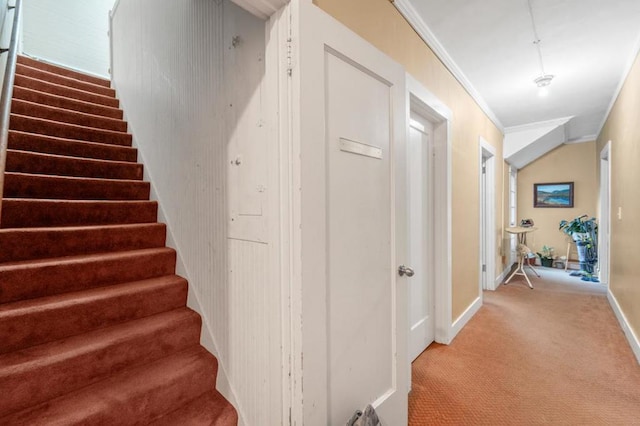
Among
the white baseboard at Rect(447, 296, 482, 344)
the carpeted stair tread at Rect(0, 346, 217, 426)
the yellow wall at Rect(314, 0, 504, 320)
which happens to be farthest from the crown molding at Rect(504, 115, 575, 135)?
the carpeted stair tread at Rect(0, 346, 217, 426)

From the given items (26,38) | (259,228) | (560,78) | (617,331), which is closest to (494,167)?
(560,78)

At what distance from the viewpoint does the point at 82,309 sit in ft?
4.64

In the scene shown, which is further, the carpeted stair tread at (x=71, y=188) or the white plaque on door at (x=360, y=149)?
the carpeted stair tread at (x=71, y=188)

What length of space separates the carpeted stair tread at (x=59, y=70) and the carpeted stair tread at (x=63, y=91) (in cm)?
44

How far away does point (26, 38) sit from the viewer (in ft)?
12.0

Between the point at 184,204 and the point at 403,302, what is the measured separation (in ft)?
4.77

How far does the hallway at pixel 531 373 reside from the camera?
174 centimetres

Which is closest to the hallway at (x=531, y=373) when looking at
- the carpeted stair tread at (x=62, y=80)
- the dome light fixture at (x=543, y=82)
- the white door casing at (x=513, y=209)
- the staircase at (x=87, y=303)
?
the staircase at (x=87, y=303)

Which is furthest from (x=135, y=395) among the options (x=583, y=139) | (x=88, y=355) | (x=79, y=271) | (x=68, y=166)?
(x=583, y=139)

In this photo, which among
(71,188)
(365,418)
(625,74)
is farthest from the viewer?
(625,74)

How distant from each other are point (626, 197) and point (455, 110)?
2.01 m

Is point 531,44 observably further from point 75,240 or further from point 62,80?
point 62,80

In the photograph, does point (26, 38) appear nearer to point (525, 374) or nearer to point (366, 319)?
point (366, 319)

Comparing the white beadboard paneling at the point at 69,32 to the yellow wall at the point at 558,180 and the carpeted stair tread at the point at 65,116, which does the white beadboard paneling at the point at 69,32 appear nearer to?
the carpeted stair tread at the point at 65,116
